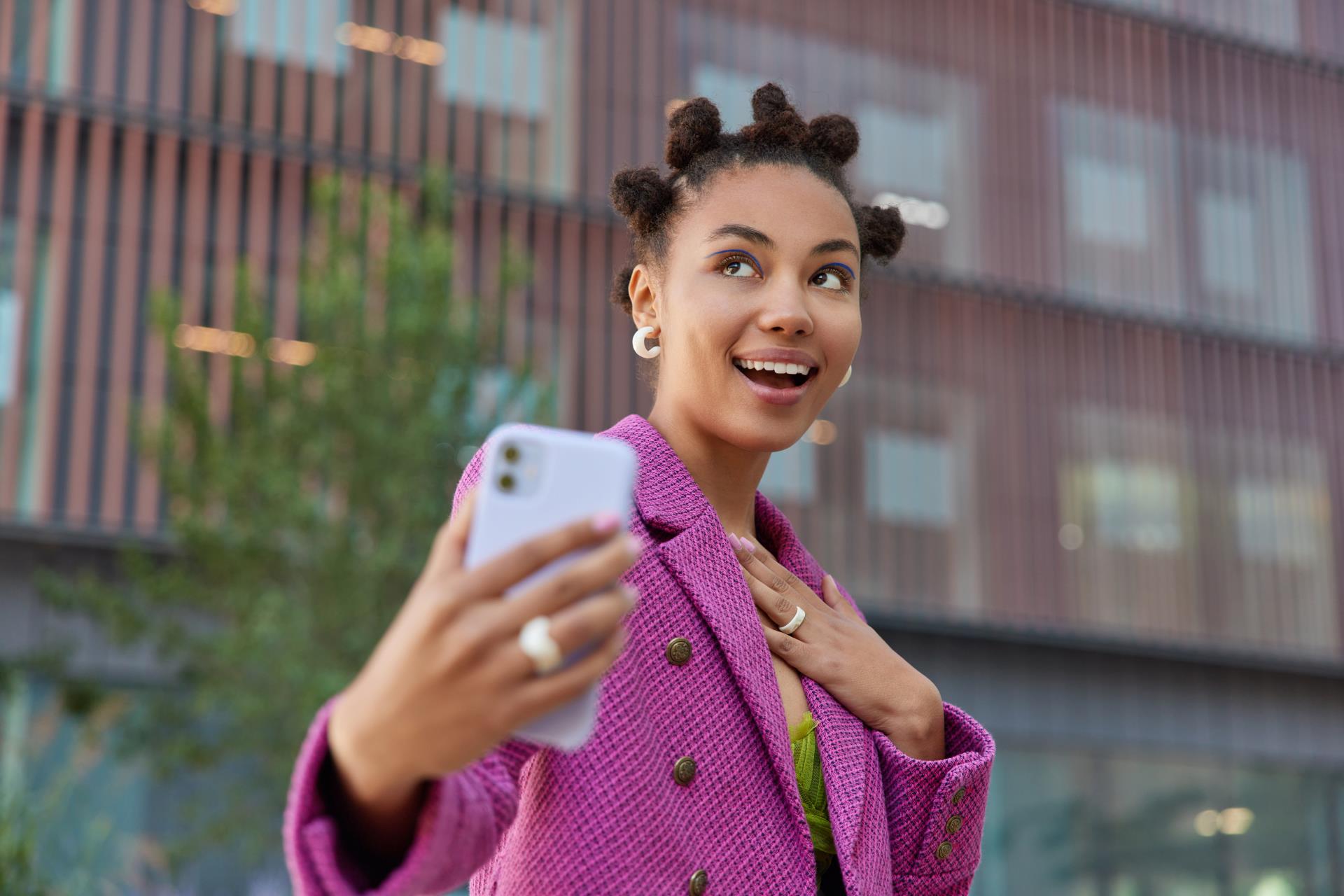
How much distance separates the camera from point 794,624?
196cm

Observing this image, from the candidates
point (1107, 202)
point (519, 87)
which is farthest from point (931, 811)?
point (1107, 202)

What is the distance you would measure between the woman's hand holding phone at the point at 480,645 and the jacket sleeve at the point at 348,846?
0.08 m

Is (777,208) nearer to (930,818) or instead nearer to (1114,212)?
(930,818)

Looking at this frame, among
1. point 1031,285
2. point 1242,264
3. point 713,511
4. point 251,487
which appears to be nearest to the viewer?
point 713,511

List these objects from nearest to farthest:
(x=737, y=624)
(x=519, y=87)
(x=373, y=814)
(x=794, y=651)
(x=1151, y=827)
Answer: (x=373, y=814) < (x=737, y=624) < (x=794, y=651) < (x=519, y=87) < (x=1151, y=827)

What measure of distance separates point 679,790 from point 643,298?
73 cm

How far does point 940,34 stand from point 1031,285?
294 centimetres

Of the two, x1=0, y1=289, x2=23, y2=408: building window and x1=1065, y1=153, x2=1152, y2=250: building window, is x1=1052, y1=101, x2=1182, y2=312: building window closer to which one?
x1=1065, y1=153, x2=1152, y2=250: building window

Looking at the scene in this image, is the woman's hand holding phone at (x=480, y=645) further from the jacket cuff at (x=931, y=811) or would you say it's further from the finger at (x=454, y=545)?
the jacket cuff at (x=931, y=811)

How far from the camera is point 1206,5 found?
19297 millimetres

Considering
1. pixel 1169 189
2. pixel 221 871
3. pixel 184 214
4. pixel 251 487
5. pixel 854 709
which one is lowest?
pixel 221 871

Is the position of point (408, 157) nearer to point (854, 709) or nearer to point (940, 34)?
point (940, 34)

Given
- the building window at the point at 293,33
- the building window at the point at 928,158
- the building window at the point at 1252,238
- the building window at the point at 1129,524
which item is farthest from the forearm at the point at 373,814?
the building window at the point at 1252,238

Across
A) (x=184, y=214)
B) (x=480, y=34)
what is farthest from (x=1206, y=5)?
(x=184, y=214)
